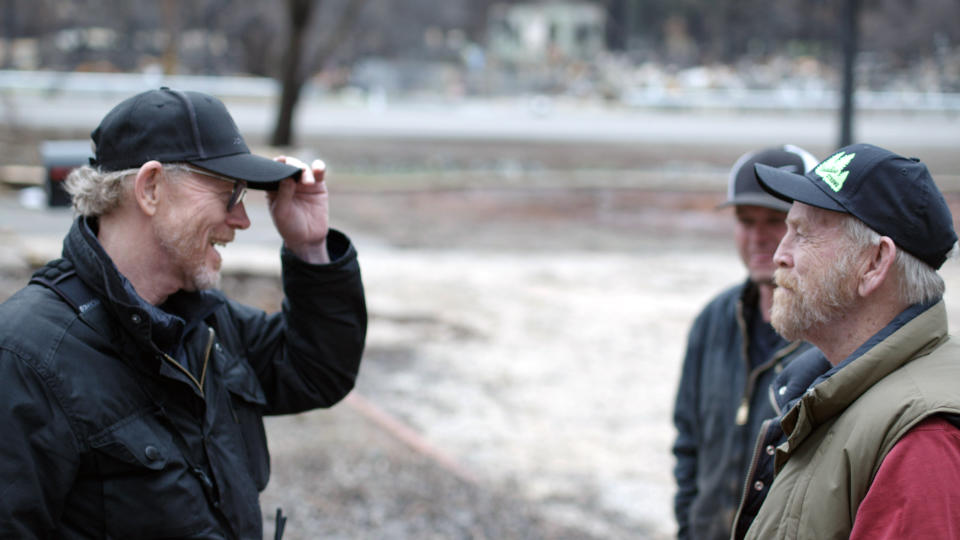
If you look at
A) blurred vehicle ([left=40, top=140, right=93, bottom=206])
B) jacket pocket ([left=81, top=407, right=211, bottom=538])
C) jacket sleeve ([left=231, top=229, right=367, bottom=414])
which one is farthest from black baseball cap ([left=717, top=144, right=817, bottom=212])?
blurred vehicle ([left=40, top=140, right=93, bottom=206])

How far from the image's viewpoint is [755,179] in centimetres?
330

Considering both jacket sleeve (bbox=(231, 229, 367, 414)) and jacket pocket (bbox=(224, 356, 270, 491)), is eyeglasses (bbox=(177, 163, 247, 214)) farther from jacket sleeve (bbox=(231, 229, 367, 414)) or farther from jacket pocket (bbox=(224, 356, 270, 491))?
jacket pocket (bbox=(224, 356, 270, 491))

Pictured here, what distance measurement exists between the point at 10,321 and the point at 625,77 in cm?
6178

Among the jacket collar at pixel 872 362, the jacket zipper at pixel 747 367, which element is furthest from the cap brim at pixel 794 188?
the jacket zipper at pixel 747 367

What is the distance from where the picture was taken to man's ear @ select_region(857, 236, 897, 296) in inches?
79.1

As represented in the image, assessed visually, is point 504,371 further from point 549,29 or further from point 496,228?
point 549,29

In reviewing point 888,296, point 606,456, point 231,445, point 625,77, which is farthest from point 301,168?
point 625,77

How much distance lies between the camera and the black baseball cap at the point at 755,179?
3.33 m

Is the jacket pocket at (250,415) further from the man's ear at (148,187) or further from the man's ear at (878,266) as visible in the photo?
the man's ear at (878,266)

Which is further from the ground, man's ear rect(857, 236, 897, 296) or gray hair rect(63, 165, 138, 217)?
gray hair rect(63, 165, 138, 217)

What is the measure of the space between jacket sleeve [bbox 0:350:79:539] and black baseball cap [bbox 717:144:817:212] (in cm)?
234

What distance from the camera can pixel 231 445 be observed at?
239 cm

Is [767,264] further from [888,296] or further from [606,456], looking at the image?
[606,456]

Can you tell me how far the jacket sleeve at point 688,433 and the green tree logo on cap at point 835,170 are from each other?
1.39 m
